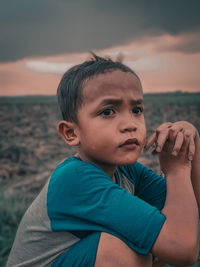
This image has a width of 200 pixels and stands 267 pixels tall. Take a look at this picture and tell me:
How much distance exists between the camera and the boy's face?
137cm

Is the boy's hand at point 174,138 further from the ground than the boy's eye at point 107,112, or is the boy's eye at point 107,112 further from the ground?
the boy's eye at point 107,112

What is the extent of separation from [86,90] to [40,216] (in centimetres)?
59

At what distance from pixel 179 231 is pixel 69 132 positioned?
2.21 feet

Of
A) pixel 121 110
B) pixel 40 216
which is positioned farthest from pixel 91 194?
pixel 121 110

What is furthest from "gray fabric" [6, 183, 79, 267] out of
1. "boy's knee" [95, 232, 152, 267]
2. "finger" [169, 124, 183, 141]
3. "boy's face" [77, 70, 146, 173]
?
"finger" [169, 124, 183, 141]

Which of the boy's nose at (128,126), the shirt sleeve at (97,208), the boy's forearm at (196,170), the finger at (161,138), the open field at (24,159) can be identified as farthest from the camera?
the open field at (24,159)

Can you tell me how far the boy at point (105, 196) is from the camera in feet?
4.08

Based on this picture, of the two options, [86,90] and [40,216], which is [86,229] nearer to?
[40,216]

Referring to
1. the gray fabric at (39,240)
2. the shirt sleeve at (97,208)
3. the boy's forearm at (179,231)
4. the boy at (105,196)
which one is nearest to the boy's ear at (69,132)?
the boy at (105,196)

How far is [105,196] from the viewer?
126cm

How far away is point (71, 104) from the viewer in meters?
1.52

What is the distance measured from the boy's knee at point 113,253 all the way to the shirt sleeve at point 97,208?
0.08 feet

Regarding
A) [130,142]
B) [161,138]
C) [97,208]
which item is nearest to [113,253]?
[97,208]

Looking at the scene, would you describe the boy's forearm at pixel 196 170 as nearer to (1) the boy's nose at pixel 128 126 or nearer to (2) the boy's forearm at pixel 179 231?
(2) the boy's forearm at pixel 179 231
